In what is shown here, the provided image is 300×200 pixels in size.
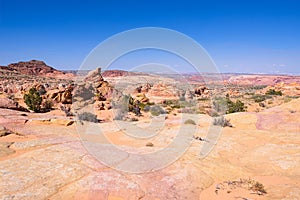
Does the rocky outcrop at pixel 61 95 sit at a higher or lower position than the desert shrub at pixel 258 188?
higher

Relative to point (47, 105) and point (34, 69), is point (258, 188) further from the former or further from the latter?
point (34, 69)

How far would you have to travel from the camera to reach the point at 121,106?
23.3 m

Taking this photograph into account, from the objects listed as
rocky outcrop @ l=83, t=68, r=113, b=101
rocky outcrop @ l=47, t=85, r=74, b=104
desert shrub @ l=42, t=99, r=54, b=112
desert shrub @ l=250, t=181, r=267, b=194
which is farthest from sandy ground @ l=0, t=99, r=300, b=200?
rocky outcrop @ l=83, t=68, r=113, b=101

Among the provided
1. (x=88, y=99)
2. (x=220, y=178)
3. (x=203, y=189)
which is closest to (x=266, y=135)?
(x=220, y=178)

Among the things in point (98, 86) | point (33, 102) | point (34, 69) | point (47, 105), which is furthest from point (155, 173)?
point (34, 69)

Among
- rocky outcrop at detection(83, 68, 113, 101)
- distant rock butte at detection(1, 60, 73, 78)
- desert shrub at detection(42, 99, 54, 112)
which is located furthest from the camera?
distant rock butte at detection(1, 60, 73, 78)

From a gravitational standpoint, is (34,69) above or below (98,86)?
above

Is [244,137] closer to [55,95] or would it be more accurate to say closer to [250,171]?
[250,171]

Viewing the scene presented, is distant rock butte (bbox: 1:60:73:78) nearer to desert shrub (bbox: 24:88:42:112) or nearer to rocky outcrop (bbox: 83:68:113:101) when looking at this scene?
rocky outcrop (bbox: 83:68:113:101)

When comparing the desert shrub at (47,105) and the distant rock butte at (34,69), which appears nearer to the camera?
the desert shrub at (47,105)

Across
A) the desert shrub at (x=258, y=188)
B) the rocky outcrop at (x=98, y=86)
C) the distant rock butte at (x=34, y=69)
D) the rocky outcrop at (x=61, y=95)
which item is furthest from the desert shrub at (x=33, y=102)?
the distant rock butte at (x=34, y=69)

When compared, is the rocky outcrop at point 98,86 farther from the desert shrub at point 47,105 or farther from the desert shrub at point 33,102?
the desert shrub at point 33,102

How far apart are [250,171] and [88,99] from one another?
2044 centimetres

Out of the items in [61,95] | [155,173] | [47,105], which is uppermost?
[61,95]
